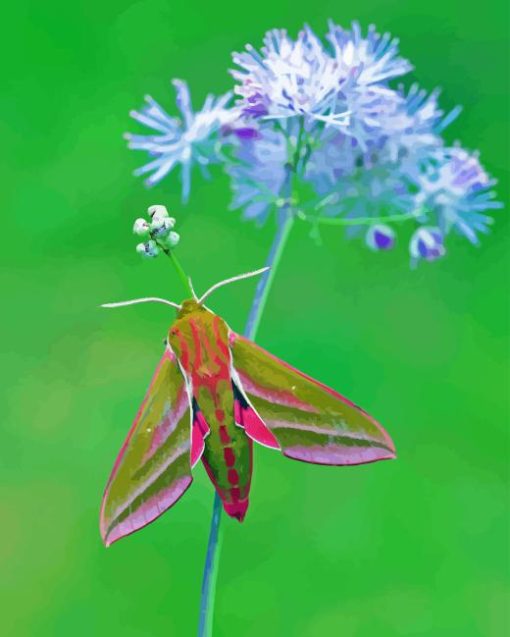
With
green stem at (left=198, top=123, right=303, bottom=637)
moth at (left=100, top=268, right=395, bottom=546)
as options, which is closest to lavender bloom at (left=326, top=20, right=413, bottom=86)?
green stem at (left=198, top=123, right=303, bottom=637)

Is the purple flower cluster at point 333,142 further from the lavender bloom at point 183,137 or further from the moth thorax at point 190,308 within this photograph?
the moth thorax at point 190,308

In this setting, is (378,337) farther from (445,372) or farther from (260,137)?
(260,137)

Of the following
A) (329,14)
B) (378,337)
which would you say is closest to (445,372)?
(378,337)

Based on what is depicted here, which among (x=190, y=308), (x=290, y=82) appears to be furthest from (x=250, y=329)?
(x=290, y=82)

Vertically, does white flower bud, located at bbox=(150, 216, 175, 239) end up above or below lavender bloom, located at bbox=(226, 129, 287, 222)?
below

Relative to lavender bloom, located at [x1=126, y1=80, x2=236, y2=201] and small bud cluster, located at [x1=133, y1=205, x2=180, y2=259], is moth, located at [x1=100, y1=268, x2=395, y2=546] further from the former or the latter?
lavender bloom, located at [x1=126, y1=80, x2=236, y2=201]

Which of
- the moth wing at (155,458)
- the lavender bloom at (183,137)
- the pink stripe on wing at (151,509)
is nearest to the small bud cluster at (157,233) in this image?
the moth wing at (155,458)
